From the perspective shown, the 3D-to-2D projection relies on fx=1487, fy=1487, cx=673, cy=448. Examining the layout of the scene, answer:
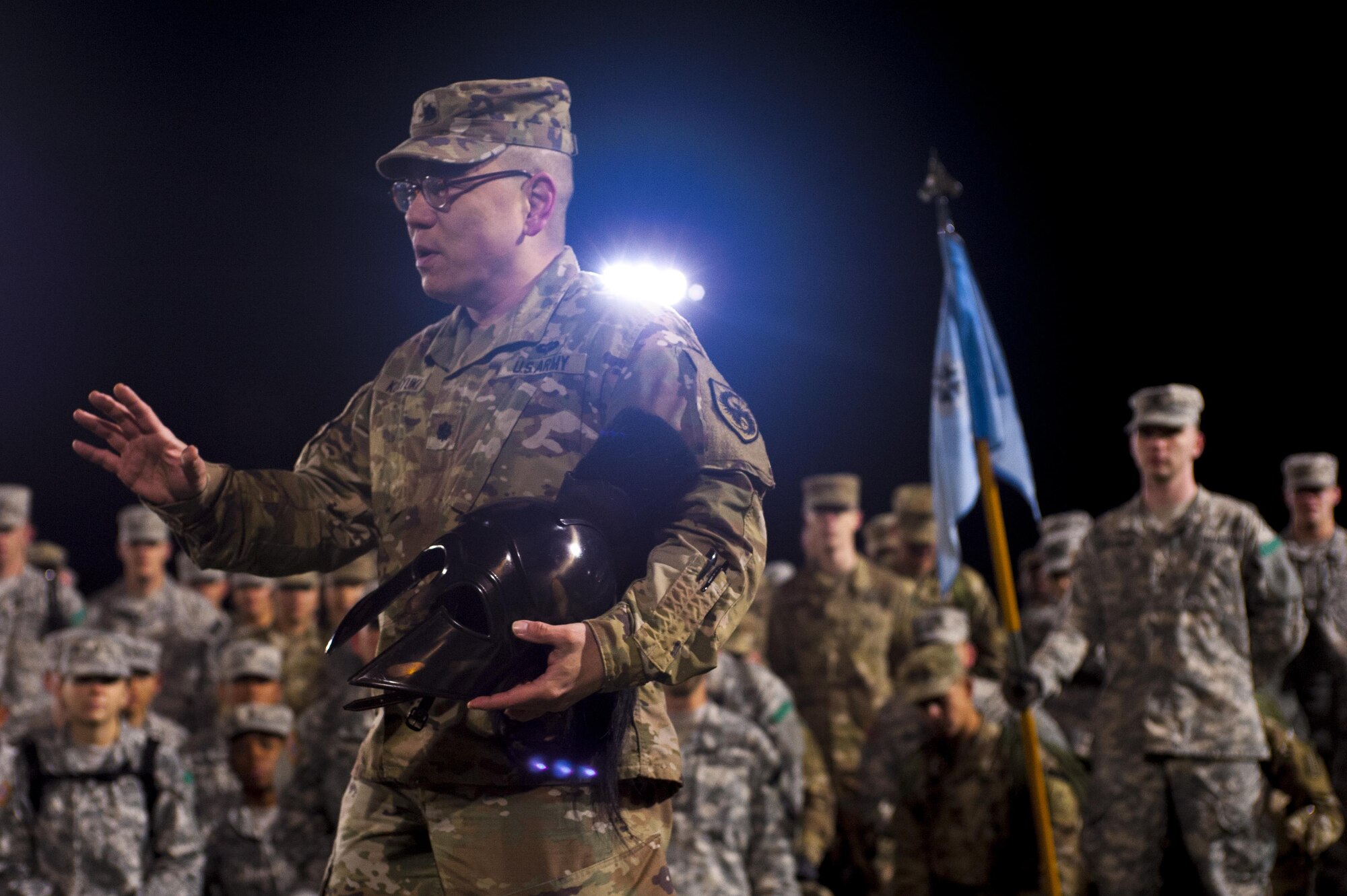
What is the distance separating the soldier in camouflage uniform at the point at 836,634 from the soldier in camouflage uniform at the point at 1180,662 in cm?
235

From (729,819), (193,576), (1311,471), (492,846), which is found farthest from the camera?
(193,576)

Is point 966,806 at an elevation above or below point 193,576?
below

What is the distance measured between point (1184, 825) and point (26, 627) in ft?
22.7

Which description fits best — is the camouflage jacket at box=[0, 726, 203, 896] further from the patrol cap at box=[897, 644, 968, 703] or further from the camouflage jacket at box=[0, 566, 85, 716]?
the patrol cap at box=[897, 644, 968, 703]

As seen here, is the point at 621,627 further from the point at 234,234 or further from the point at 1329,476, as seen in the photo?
the point at 234,234

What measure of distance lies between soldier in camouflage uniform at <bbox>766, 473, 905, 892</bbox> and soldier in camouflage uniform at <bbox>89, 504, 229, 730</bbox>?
3.59 metres

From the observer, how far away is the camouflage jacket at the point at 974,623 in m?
8.70

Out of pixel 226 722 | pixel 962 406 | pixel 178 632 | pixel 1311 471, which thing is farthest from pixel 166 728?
pixel 1311 471

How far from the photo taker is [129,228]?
469 inches

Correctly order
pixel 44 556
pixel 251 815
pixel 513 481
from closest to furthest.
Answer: pixel 513 481
pixel 251 815
pixel 44 556

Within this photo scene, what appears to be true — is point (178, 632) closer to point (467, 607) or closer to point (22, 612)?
point (22, 612)

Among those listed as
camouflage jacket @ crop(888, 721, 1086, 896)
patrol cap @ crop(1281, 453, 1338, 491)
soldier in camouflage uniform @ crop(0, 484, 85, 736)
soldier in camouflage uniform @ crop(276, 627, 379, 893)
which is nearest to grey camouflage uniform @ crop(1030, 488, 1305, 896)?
camouflage jacket @ crop(888, 721, 1086, 896)

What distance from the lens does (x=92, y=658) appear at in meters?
6.90

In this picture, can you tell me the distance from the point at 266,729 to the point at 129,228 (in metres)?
5.77
